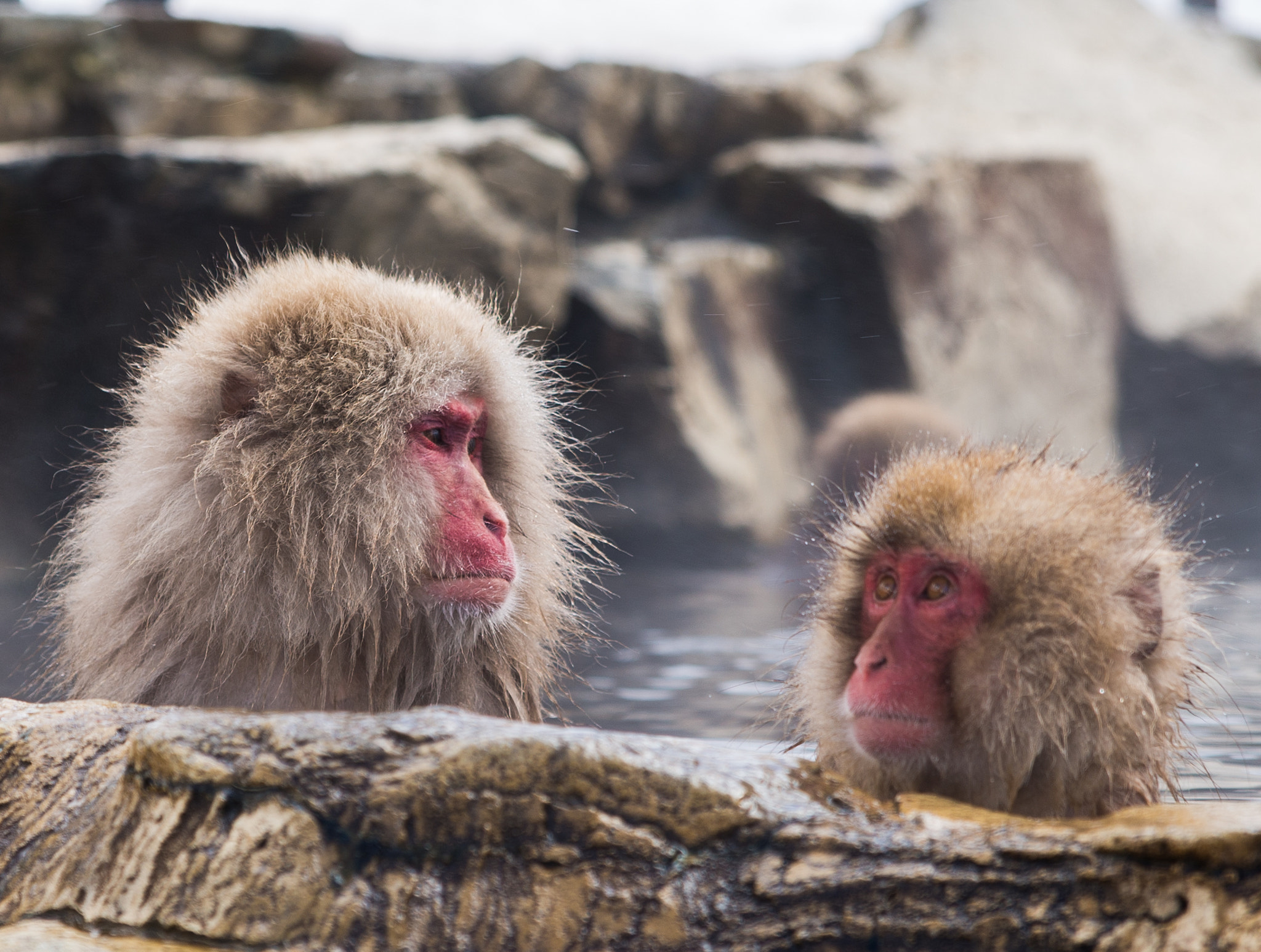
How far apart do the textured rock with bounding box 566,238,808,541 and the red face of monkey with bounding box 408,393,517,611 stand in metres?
5.51

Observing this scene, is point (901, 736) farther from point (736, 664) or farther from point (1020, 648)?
point (736, 664)

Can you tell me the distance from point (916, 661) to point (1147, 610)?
436mm

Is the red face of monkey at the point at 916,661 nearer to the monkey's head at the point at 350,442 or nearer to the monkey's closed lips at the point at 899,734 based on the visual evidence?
the monkey's closed lips at the point at 899,734

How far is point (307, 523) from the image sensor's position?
8.84 ft

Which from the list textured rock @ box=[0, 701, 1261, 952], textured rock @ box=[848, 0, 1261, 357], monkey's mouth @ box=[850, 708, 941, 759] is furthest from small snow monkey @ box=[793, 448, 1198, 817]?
textured rock @ box=[848, 0, 1261, 357]

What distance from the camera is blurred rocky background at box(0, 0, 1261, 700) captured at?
24.3 feet

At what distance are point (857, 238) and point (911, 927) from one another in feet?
28.0

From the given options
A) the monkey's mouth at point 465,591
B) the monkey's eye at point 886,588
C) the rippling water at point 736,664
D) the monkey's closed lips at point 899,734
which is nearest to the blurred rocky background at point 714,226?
the rippling water at point 736,664

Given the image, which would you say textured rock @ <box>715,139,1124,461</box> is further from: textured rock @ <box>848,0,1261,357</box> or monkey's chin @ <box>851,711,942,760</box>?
monkey's chin @ <box>851,711,942,760</box>

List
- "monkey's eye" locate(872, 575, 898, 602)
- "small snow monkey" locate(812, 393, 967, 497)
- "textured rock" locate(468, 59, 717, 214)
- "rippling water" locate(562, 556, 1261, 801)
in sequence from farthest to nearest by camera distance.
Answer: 1. "textured rock" locate(468, 59, 717, 214)
2. "small snow monkey" locate(812, 393, 967, 497)
3. "rippling water" locate(562, 556, 1261, 801)
4. "monkey's eye" locate(872, 575, 898, 602)

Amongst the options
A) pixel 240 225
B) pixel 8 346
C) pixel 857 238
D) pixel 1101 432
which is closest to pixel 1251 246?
pixel 1101 432

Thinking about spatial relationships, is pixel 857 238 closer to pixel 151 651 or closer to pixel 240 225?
pixel 240 225

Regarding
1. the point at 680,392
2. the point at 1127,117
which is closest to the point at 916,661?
the point at 680,392

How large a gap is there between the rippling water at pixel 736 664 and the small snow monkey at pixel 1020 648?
1.43 ft
